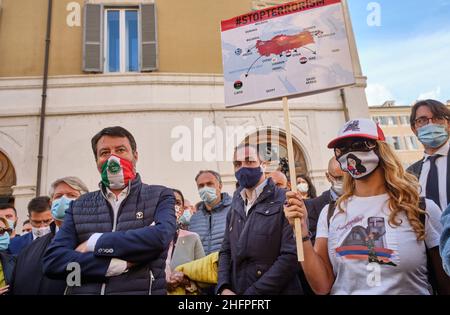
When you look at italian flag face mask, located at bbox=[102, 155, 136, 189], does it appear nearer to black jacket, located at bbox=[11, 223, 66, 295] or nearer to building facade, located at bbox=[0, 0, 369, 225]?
black jacket, located at bbox=[11, 223, 66, 295]

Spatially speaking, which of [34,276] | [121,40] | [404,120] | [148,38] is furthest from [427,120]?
[404,120]

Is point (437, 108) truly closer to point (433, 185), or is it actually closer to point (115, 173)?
point (433, 185)

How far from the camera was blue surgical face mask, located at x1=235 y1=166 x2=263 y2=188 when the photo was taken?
2.80 metres

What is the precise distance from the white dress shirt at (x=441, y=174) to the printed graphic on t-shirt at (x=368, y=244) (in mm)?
1159

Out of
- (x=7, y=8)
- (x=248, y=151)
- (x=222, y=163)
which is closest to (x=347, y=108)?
(x=222, y=163)

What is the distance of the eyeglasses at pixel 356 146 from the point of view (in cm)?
212

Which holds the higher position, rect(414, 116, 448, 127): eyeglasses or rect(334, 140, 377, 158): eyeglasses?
rect(414, 116, 448, 127): eyeglasses

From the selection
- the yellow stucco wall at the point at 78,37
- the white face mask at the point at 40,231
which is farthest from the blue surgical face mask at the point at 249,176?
the yellow stucco wall at the point at 78,37

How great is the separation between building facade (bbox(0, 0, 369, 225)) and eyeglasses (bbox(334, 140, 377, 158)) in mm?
5612

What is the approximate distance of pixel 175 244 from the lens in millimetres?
3131

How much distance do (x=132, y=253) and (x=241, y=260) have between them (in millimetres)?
790

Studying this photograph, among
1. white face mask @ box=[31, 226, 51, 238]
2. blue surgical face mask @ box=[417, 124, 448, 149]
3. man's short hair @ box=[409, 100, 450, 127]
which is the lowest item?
white face mask @ box=[31, 226, 51, 238]

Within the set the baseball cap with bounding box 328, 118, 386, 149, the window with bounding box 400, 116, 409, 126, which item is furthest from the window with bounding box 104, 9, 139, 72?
the window with bounding box 400, 116, 409, 126

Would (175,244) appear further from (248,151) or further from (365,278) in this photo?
(365,278)
